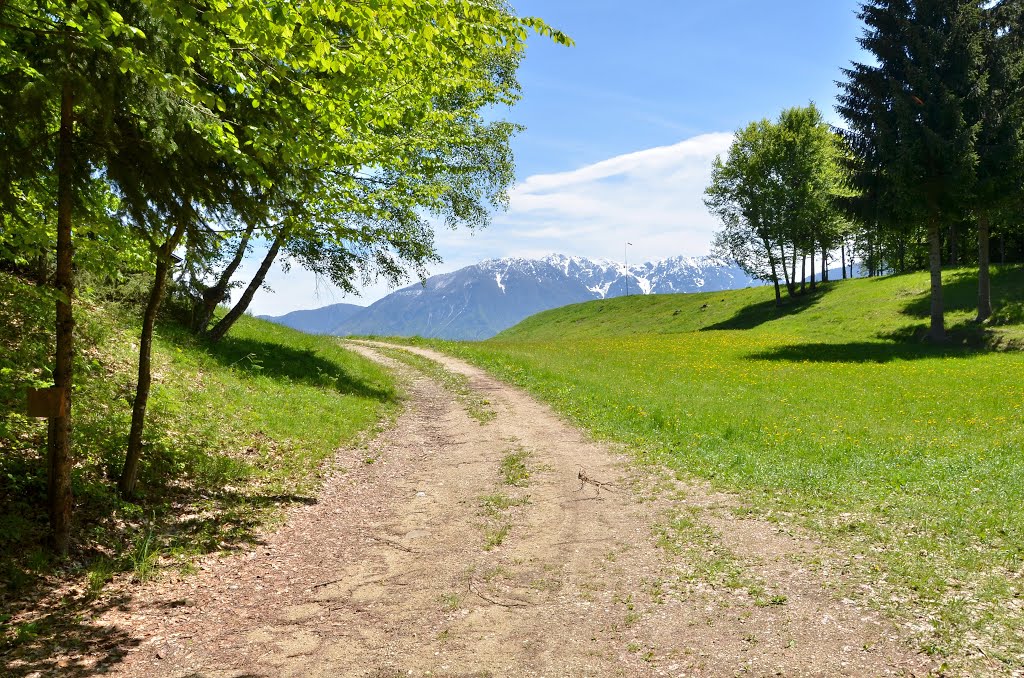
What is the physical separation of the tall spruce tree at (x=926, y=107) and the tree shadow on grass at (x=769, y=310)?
791 inches

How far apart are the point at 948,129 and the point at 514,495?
113 feet

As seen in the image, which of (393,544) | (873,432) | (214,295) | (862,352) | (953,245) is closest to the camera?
(393,544)

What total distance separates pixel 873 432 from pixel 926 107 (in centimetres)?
2591

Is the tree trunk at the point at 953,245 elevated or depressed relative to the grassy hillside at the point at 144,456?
elevated

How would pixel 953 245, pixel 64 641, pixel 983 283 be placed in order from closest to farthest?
pixel 64 641 < pixel 983 283 < pixel 953 245

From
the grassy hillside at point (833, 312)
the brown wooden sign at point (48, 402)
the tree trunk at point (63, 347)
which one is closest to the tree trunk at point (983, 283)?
the grassy hillside at point (833, 312)

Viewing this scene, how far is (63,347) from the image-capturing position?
26.6 ft

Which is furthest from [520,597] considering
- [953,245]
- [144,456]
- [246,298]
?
[953,245]

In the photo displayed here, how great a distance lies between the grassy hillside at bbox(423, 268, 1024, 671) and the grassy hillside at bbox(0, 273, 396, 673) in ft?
27.7

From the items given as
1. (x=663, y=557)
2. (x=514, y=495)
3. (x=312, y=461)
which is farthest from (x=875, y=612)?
(x=312, y=461)

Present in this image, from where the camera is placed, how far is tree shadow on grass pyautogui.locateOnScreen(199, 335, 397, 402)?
64.6 ft

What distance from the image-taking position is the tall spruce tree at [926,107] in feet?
103

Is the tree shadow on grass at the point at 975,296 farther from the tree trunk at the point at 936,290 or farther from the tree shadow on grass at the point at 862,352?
the tree shadow on grass at the point at 862,352

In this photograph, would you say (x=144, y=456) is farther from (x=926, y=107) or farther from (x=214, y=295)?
(x=926, y=107)
